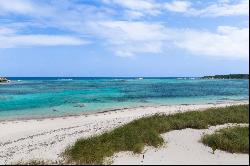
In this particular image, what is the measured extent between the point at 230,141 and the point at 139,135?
3801 millimetres

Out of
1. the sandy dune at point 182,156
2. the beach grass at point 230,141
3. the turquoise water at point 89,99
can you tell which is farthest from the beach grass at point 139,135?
the turquoise water at point 89,99

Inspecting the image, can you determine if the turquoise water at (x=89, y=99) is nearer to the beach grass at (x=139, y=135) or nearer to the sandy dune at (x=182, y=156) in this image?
the beach grass at (x=139, y=135)

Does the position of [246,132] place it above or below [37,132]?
above

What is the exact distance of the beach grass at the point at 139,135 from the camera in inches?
516

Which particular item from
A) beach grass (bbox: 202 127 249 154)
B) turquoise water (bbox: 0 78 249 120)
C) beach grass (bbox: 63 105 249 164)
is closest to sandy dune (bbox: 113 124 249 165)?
beach grass (bbox: 202 127 249 154)

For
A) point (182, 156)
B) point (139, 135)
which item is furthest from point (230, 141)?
point (139, 135)

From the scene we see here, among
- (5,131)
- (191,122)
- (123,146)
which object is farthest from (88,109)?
(123,146)

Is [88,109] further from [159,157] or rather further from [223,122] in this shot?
[159,157]

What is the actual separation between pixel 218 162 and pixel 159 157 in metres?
2.14

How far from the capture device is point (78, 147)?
13.9m

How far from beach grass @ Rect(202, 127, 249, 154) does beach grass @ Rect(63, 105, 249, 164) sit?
206cm

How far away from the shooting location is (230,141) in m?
14.0

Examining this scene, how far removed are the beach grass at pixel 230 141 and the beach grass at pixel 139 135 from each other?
2062 mm

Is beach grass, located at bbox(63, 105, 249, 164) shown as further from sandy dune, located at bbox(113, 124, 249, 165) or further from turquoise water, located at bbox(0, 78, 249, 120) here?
turquoise water, located at bbox(0, 78, 249, 120)
